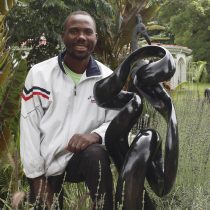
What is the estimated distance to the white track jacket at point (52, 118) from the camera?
3.01 m

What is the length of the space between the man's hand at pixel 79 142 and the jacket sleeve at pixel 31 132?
0.23 m

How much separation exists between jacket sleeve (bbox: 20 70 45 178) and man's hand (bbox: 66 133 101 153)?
0.23 meters

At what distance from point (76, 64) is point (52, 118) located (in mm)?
393

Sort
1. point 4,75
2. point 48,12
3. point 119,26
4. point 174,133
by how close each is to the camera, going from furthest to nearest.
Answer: point 119,26 < point 48,12 < point 4,75 < point 174,133

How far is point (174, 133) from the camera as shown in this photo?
2.78 meters

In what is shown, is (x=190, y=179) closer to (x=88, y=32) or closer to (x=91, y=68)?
(x=91, y=68)

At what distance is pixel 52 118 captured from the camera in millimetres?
3027

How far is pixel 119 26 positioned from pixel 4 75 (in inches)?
182

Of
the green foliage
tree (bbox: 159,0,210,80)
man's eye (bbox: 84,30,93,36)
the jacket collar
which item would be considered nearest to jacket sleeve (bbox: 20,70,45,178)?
the jacket collar

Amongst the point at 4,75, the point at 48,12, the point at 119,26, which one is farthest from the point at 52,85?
the point at 119,26

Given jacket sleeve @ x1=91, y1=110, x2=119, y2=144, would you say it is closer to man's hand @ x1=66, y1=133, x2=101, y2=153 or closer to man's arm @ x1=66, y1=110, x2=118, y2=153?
man's arm @ x1=66, y1=110, x2=118, y2=153

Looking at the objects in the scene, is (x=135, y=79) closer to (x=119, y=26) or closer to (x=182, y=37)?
(x=119, y=26)

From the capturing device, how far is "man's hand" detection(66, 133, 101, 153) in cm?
285

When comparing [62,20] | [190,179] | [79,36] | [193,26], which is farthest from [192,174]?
[193,26]
